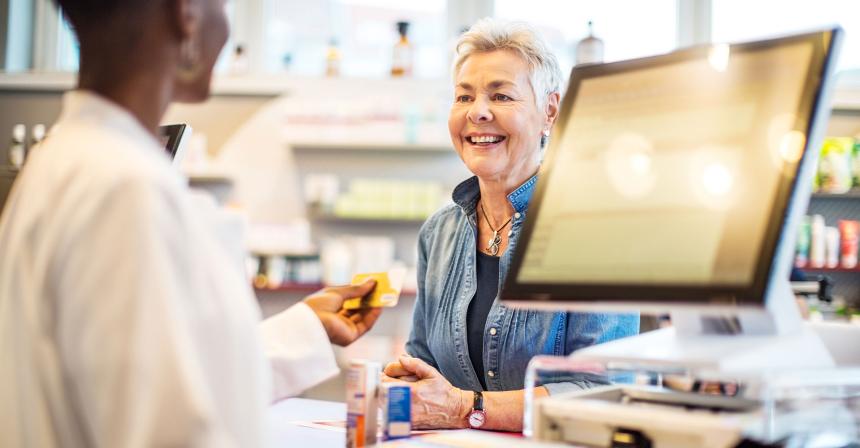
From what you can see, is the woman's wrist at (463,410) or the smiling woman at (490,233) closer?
the woman's wrist at (463,410)

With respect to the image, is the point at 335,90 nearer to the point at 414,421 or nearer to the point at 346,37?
the point at 346,37

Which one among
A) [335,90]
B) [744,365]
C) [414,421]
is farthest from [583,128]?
[335,90]

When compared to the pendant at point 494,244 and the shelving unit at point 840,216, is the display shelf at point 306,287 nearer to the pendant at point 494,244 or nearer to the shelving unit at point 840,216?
the shelving unit at point 840,216

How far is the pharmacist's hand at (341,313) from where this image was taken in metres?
1.47

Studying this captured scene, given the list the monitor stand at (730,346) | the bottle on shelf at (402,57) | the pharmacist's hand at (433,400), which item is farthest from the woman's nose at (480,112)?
the bottle on shelf at (402,57)

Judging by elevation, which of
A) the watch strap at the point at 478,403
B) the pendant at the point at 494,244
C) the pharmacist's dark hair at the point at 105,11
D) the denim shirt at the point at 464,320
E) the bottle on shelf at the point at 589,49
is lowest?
the watch strap at the point at 478,403

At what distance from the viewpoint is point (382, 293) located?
1.56 metres

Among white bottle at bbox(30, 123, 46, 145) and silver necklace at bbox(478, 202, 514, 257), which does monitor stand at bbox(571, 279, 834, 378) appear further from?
white bottle at bbox(30, 123, 46, 145)

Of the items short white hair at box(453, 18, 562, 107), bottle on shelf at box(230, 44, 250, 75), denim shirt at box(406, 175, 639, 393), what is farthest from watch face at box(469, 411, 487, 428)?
bottle on shelf at box(230, 44, 250, 75)

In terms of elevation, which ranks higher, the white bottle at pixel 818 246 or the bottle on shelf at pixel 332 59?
the bottle on shelf at pixel 332 59

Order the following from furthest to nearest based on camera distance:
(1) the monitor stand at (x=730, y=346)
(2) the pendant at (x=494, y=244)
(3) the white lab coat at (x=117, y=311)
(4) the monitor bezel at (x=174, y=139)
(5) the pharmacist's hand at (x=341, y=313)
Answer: (2) the pendant at (x=494, y=244) < (4) the monitor bezel at (x=174, y=139) < (5) the pharmacist's hand at (x=341, y=313) < (1) the monitor stand at (x=730, y=346) < (3) the white lab coat at (x=117, y=311)

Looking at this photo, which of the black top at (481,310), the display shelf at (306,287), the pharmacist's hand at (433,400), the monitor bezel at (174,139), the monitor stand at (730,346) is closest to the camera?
the monitor stand at (730,346)

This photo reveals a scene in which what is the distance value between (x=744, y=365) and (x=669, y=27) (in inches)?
203

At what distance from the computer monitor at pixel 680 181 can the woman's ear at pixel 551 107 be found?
110cm
